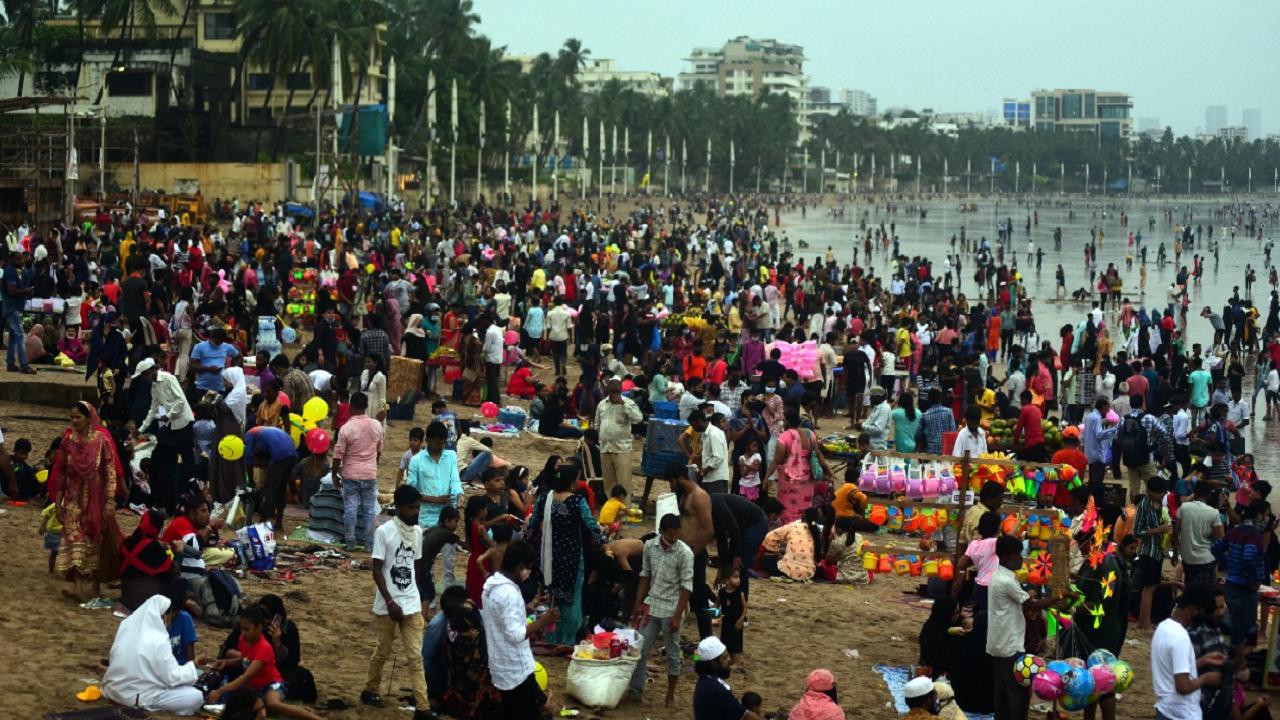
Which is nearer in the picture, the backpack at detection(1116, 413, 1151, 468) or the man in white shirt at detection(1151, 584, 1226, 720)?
the man in white shirt at detection(1151, 584, 1226, 720)

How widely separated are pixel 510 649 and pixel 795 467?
601 cm

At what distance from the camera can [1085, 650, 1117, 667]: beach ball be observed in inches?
404

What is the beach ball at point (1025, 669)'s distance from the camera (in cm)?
984

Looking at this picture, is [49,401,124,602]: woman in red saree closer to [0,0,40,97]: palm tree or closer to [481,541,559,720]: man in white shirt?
[481,541,559,720]: man in white shirt

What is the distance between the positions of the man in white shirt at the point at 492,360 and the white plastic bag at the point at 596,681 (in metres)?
10.5

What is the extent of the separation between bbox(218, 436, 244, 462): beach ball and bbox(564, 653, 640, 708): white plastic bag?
446 centimetres

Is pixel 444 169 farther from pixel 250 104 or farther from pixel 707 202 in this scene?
pixel 707 202

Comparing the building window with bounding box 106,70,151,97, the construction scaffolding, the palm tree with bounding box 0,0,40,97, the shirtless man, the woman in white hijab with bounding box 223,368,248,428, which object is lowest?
the shirtless man

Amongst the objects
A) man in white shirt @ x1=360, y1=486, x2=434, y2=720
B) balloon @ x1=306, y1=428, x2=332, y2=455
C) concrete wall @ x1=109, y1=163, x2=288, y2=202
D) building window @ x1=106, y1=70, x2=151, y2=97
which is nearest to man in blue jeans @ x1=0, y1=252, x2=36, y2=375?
balloon @ x1=306, y1=428, x2=332, y2=455

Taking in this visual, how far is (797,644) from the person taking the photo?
39.1 feet

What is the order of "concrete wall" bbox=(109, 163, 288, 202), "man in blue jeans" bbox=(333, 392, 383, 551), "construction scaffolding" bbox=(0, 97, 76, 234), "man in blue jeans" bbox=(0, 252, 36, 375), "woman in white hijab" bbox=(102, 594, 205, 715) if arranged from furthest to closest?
1. "concrete wall" bbox=(109, 163, 288, 202)
2. "construction scaffolding" bbox=(0, 97, 76, 234)
3. "man in blue jeans" bbox=(0, 252, 36, 375)
4. "man in blue jeans" bbox=(333, 392, 383, 551)
5. "woman in white hijab" bbox=(102, 594, 205, 715)

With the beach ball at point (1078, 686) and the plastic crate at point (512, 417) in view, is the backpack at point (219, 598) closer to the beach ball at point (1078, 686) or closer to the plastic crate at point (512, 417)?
the beach ball at point (1078, 686)

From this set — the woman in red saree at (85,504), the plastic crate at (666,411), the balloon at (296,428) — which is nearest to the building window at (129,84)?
the plastic crate at (666,411)

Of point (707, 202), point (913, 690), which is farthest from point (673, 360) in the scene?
point (707, 202)
